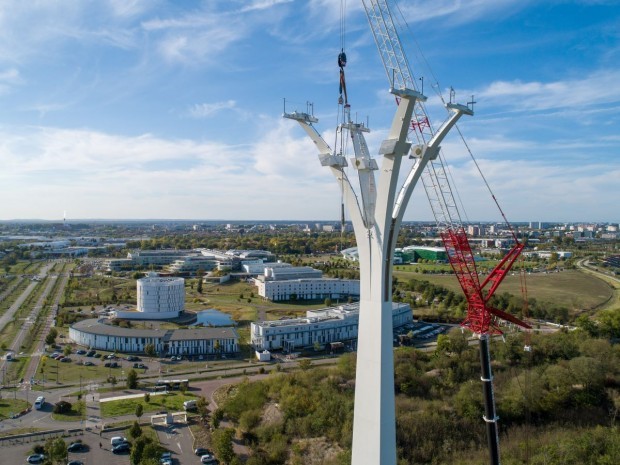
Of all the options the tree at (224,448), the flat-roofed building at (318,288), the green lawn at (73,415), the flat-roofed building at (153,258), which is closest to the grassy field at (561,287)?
the flat-roofed building at (318,288)

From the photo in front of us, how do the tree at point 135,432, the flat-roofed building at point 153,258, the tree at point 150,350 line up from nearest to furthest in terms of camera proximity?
Result: the tree at point 135,432
the tree at point 150,350
the flat-roofed building at point 153,258

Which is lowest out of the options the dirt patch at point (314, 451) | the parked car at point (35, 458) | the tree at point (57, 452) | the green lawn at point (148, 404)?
the green lawn at point (148, 404)

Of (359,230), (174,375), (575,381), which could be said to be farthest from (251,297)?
(359,230)

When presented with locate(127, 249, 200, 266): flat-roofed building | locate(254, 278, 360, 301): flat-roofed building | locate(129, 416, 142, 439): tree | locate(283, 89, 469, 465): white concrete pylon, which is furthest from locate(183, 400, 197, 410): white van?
locate(127, 249, 200, 266): flat-roofed building

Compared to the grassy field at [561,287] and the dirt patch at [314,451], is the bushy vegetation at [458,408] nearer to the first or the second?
the dirt patch at [314,451]

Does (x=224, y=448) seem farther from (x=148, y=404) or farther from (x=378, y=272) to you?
(x=378, y=272)

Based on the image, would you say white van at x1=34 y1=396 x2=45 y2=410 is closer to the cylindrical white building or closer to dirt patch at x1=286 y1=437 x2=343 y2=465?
dirt patch at x1=286 y1=437 x2=343 y2=465

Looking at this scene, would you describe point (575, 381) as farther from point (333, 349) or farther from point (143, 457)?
point (143, 457)
